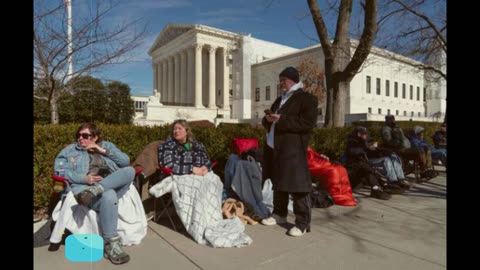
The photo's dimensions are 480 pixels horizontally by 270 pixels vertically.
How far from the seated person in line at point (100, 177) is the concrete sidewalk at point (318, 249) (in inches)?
10.1

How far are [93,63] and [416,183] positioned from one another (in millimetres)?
7894

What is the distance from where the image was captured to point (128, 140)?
17.9 feet

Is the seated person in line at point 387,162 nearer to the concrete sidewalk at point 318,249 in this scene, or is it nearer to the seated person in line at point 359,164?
the seated person in line at point 359,164

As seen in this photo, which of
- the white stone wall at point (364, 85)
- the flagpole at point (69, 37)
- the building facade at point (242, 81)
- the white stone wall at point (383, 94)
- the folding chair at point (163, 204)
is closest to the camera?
the folding chair at point (163, 204)

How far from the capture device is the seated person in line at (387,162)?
655 centimetres

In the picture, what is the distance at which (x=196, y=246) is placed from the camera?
3.56 m

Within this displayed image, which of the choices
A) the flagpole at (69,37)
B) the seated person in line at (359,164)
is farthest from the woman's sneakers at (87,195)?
the flagpole at (69,37)

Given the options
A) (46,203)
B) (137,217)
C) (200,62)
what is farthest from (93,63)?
(200,62)

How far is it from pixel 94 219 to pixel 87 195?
0.42 metres

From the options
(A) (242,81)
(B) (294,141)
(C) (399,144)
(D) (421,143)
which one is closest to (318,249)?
(B) (294,141)

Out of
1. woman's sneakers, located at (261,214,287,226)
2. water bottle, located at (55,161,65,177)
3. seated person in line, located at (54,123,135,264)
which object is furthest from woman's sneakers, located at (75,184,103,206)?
woman's sneakers, located at (261,214,287,226)

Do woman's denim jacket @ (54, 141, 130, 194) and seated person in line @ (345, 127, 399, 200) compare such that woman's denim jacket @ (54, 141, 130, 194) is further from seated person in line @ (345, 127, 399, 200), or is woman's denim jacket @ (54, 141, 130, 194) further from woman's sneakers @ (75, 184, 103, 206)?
seated person in line @ (345, 127, 399, 200)
